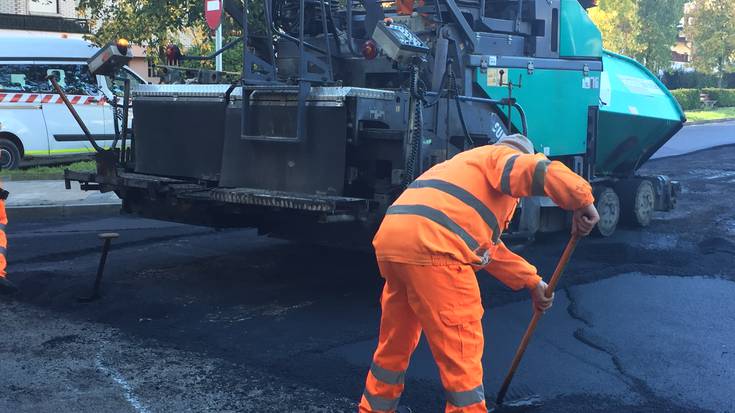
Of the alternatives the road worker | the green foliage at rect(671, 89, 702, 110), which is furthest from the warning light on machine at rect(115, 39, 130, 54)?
the green foliage at rect(671, 89, 702, 110)

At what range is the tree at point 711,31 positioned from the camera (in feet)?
118

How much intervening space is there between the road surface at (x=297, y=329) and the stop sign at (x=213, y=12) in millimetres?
2301

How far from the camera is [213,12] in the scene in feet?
28.8

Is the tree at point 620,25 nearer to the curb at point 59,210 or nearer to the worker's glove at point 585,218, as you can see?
the curb at point 59,210

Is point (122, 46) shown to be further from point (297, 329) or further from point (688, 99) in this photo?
point (688, 99)

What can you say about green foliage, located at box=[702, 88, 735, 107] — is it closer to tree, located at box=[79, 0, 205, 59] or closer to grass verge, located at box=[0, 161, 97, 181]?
tree, located at box=[79, 0, 205, 59]

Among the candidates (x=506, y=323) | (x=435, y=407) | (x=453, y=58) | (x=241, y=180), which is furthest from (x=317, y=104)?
(x=435, y=407)

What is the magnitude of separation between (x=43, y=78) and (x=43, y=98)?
546 millimetres

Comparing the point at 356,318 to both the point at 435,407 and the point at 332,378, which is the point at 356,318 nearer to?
the point at 332,378

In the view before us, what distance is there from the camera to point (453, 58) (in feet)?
21.9

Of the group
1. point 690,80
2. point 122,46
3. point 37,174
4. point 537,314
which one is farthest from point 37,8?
point 690,80

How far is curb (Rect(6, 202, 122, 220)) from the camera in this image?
32.6 feet

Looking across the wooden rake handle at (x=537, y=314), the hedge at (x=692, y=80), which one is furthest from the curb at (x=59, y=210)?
the hedge at (x=692, y=80)

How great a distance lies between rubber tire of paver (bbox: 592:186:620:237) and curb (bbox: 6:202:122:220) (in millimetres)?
5797
